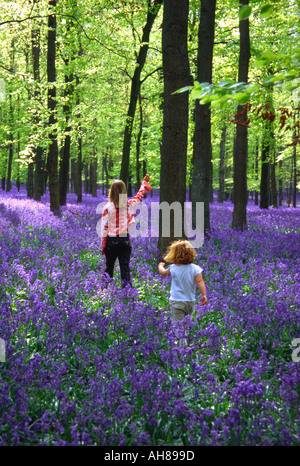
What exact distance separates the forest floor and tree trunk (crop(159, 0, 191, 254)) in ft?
5.36

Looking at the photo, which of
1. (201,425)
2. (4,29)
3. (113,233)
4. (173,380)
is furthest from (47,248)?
(4,29)

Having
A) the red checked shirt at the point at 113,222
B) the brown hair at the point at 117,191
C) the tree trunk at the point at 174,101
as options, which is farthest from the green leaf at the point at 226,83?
the tree trunk at the point at 174,101

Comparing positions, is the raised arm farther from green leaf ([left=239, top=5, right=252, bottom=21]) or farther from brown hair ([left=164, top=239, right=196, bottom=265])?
green leaf ([left=239, top=5, right=252, bottom=21])

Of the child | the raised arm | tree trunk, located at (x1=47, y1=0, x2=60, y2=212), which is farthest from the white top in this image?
tree trunk, located at (x1=47, y1=0, x2=60, y2=212)

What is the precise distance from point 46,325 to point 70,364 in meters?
0.82

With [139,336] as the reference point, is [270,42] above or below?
above

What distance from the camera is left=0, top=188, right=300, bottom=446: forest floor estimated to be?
Answer: 2670mm

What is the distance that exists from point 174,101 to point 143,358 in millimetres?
4508

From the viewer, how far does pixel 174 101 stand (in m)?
6.34

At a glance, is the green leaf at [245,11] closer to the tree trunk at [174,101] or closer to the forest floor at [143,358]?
the forest floor at [143,358]

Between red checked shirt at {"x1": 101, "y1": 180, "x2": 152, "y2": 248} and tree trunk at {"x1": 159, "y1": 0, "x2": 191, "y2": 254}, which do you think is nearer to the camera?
red checked shirt at {"x1": 101, "y1": 180, "x2": 152, "y2": 248}

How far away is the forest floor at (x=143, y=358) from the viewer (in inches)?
105

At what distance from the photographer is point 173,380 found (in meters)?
3.21

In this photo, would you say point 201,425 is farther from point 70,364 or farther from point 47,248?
point 47,248
